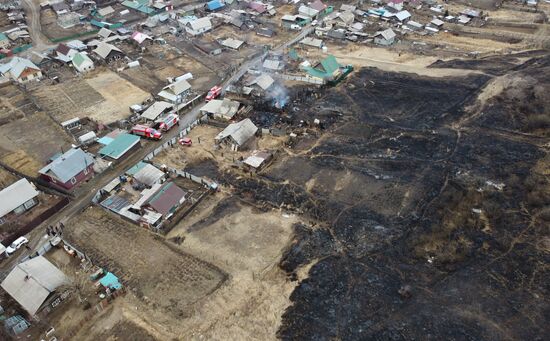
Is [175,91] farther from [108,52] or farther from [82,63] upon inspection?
[82,63]

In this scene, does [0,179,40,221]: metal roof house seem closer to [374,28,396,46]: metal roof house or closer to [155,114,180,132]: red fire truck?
[155,114,180,132]: red fire truck

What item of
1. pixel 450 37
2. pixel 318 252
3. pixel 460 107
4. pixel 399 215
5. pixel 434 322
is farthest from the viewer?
pixel 450 37

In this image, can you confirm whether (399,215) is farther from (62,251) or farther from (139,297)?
(62,251)

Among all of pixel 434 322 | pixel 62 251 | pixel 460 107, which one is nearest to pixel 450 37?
pixel 460 107

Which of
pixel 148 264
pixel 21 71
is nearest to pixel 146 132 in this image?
pixel 148 264

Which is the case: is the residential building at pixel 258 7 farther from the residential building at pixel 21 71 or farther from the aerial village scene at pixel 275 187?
the residential building at pixel 21 71

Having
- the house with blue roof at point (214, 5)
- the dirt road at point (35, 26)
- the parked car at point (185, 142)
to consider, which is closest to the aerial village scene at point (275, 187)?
the parked car at point (185, 142)
